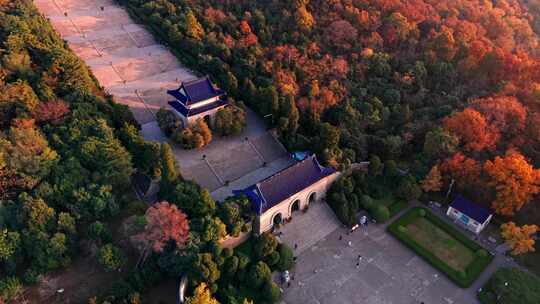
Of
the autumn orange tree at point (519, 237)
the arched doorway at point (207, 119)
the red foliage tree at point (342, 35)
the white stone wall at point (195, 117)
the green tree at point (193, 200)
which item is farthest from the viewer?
the red foliage tree at point (342, 35)

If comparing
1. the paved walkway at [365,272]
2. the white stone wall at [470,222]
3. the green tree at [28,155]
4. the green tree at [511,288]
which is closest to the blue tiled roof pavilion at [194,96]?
the green tree at [28,155]

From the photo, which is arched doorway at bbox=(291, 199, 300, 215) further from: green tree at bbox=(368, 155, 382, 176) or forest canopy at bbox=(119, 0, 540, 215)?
green tree at bbox=(368, 155, 382, 176)

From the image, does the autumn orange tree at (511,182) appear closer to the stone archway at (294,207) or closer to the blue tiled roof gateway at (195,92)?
the stone archway at (294,207)

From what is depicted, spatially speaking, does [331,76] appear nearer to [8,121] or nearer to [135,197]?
[135,197]

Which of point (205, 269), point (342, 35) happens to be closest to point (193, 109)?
point (205, 269)

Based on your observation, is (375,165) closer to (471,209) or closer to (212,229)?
(471,209)

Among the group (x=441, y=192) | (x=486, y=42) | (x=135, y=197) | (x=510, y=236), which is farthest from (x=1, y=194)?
(x=486, y=42)
